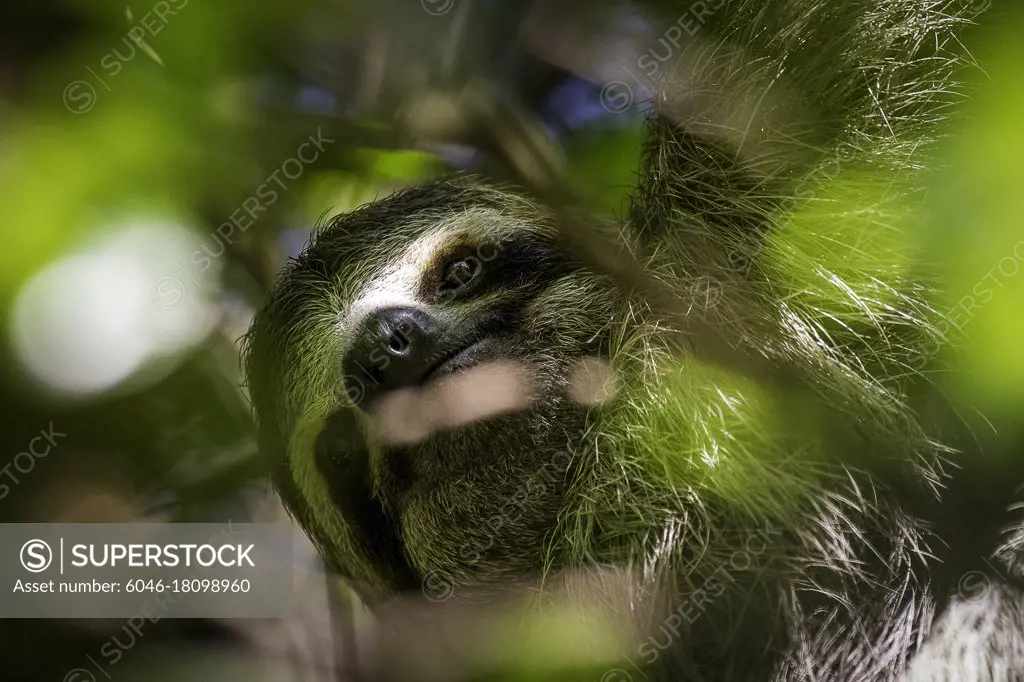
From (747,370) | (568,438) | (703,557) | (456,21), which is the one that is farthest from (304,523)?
(456,21)

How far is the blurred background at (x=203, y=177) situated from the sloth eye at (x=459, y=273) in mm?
203

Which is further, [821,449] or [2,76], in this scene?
[2,76]

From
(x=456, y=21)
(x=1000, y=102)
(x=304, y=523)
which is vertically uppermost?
(x=456, y=21)

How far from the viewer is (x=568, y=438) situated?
4.77 feet

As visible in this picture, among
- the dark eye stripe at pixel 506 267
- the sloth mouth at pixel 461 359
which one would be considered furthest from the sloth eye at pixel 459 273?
the sloth mouth at pixel 461 359

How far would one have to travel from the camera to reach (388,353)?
56.4 inches

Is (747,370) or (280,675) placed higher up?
(747,370)

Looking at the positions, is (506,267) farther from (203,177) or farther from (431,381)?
(203,177)

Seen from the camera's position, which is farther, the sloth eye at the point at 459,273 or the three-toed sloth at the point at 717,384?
the sloth eye at the point at 459,273

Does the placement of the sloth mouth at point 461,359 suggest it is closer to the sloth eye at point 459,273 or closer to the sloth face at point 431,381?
the sloth face at point 431,381

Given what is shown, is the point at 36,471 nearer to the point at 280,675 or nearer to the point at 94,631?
the point at 94,631

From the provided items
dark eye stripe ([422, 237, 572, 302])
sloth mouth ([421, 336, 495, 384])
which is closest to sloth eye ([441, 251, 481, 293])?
dark eye stripe ([422, 237, 572, 302])

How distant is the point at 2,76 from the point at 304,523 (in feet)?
3.74

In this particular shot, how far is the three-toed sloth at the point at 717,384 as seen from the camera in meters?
1.39
